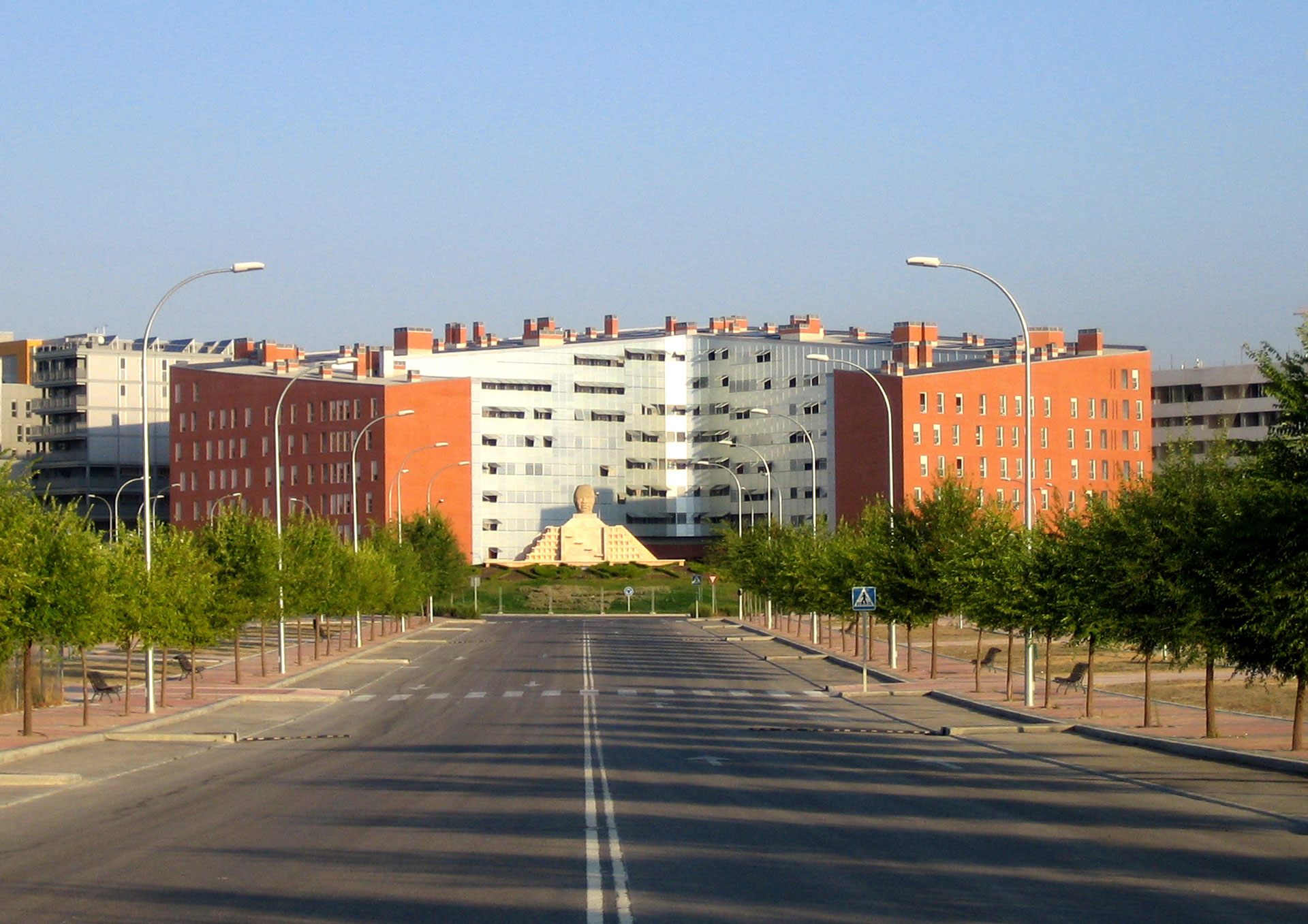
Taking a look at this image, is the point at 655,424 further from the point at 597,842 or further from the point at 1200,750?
the point at 597,842

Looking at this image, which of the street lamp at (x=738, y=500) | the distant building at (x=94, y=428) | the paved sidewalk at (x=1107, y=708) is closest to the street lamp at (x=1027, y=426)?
the paved sidewalk at (x=1107, y=708)

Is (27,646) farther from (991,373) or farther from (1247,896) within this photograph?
(991,373)

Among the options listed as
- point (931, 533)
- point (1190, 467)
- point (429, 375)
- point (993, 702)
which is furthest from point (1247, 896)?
point (429, 375)

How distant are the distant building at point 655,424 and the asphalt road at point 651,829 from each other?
276 ft

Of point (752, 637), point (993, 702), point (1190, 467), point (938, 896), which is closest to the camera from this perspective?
point (938, 896)

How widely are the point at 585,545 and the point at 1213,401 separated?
181ft

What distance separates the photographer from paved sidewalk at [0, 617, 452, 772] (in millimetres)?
26062

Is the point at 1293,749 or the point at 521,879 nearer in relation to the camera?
the point at 521,879

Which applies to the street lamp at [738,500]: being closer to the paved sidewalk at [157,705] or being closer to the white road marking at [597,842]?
the paved sidewalk at [157,705]

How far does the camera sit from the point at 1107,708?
1209 inches

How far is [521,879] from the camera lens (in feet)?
39.0

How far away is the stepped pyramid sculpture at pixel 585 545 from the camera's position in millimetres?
126250

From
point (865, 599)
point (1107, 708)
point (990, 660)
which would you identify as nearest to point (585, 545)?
point (990, 660)

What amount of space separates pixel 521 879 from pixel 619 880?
0.77 meters
